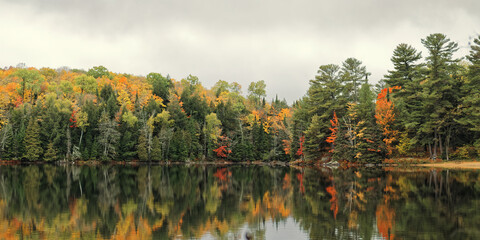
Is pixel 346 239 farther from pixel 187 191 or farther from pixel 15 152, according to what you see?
pixel 15 152

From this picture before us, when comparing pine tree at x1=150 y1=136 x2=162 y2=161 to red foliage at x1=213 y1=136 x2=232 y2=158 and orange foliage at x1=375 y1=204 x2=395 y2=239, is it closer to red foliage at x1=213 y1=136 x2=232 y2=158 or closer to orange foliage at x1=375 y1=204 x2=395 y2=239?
red foliage at x1=213 y1=136 x2=232 y2=158

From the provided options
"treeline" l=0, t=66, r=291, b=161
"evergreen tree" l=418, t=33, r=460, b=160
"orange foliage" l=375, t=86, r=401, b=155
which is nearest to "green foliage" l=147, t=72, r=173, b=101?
"treeline" l=0, t=66, r=291, b=161

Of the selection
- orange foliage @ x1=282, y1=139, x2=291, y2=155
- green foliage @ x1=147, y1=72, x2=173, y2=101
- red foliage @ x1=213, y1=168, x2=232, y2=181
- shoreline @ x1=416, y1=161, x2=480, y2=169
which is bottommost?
red foliage @ x1=213, y1=168, x2=232, y2=181

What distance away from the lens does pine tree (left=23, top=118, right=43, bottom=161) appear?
3066 inches

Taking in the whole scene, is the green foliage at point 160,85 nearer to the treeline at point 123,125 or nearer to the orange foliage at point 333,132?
the treeline at point 123,125

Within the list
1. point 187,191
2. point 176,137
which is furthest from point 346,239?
point 176,137

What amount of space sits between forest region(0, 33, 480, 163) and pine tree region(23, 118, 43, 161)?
0.68 ft

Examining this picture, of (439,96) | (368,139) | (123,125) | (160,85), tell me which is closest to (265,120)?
(160,85)

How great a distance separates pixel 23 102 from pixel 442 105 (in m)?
87.8

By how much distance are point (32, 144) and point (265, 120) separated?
2075 inches

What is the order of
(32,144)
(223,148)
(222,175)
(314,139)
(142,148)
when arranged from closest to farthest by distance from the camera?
(222,175), (314,139), (32,144), (142,148), (223,148)

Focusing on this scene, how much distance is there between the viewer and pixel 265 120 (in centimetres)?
9956

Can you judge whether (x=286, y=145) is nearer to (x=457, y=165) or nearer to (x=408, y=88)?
(x=408, y=88)

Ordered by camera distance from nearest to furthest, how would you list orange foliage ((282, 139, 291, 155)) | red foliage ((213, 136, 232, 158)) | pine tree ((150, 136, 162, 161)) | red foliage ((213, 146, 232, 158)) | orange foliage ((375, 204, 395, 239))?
orange foliage ((375, 204, 395, 239)) → orange foliage ((282, 139, 291, 155)) → pine tree ((150, 136, 162, 161)) → red foliage ((213, 146, 232, 158)) → red foliage ((213, 136, 232, 158))
